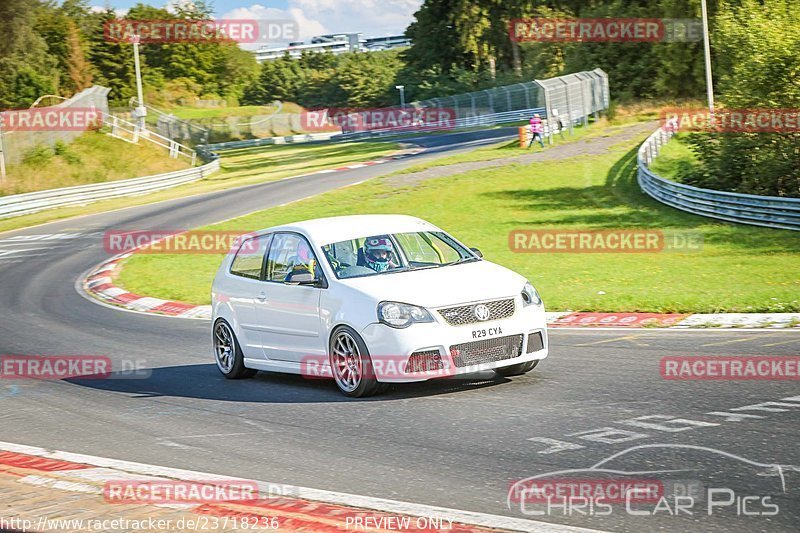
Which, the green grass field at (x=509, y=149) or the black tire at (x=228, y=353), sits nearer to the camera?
the black tire at (x=228, y=353)

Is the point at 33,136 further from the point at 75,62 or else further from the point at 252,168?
the point at 75,62

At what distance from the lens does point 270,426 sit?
9.06 metres

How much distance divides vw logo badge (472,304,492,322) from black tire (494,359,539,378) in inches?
31.6

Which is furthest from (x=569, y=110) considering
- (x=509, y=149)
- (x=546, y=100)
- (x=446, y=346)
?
(x=446, y=346)

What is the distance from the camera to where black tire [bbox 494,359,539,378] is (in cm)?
1028

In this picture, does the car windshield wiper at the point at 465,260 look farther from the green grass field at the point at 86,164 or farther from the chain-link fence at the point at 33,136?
the chain-link fence at the point at 33,136

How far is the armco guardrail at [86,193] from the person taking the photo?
39.9 metres

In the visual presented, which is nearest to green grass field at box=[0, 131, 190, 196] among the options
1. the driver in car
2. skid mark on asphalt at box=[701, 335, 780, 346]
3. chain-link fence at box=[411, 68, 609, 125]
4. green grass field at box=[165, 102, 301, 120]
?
chain-link fence at box=[411, 68, 609, 125]

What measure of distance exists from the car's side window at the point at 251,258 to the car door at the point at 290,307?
0.17 m

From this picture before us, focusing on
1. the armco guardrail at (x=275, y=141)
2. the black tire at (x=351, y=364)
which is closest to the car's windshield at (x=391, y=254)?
the black tire at (x=351, y=364)

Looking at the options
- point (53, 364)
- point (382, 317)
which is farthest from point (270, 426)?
point (53, 364)

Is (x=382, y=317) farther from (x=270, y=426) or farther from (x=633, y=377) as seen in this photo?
(x=633, y=377)

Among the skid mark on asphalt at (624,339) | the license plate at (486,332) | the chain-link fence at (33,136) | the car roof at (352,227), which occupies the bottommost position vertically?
the skid mark on asphalt at (624,339)

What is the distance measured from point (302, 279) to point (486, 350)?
2068 mm
